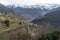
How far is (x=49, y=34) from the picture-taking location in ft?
31.5

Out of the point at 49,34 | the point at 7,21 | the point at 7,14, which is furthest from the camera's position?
the point at 7,14

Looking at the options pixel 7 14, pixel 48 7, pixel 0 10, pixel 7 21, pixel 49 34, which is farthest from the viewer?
pixel 48 7

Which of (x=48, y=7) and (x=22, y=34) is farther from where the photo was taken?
(x=48, y=7)

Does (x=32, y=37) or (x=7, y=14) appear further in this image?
(x=7, y=14)

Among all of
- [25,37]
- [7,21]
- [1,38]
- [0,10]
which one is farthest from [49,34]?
[0,10]

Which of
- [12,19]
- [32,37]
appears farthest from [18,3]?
[32,37]

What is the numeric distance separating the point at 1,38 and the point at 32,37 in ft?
3.57

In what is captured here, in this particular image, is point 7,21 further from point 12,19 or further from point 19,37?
point 19,37

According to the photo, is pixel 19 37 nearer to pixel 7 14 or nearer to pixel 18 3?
pixel 7 14

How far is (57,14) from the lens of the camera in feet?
61.8

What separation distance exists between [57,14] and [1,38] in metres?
9.48

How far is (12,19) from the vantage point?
749 inches

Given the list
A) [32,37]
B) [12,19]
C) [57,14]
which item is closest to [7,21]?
[12,19]

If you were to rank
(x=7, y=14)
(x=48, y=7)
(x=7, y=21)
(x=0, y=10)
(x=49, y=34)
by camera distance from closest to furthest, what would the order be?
(x=49, y=34) → (x=7, y=21) → (x=7, y=14) → (x=0, y=10) → (x=48, y=7)
